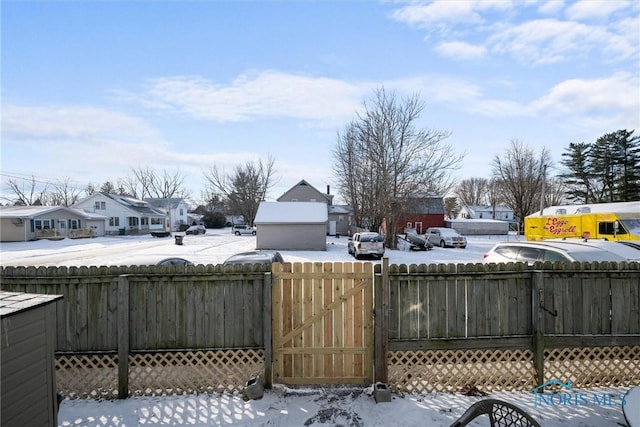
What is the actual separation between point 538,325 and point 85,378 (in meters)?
5.77

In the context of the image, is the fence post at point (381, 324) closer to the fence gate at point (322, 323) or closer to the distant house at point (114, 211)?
the fence gate at point (322, 323)

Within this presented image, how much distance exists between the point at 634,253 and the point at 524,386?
16.3ft

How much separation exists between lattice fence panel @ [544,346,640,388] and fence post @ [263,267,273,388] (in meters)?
3.58

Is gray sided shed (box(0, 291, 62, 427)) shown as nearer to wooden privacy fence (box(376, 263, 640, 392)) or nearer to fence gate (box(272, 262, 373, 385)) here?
fence gate (box(272, 262, 373, 385))

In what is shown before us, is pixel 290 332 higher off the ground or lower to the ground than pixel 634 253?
lower

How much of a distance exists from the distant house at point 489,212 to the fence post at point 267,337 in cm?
6225

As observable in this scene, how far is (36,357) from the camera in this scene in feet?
8.66

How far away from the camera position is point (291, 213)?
25234mm

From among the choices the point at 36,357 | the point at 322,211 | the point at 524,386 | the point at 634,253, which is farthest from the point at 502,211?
the point at 36,357

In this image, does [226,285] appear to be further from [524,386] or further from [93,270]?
[524,386]

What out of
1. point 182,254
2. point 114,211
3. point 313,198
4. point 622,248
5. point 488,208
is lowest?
point 182,254

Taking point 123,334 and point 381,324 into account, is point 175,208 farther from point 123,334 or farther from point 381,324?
point 381,324

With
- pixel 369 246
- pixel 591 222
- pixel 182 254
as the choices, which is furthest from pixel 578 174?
pixel 182 254

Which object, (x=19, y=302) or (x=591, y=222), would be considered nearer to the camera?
(x=19, y=302)
